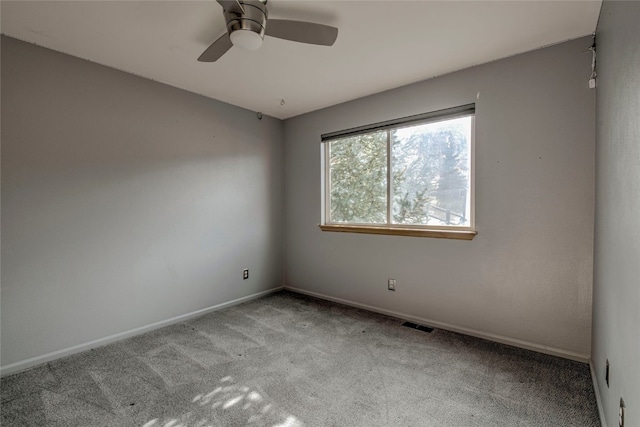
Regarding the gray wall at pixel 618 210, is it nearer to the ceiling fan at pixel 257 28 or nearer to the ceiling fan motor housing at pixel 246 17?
the ceiling fan at pixel 257 28

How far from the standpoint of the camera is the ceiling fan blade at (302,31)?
1.59 meters

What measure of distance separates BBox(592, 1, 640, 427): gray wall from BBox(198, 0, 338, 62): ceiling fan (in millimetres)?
1299

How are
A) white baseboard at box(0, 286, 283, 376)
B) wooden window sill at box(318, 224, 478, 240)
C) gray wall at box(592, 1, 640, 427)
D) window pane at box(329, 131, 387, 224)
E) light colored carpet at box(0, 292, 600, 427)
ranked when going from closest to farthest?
1. gray wall at box(592, 1, 640, 427)
2. light colored carpet at box(0, 292, 600, 427)
3. white baseboard at box(0, 286, 283, 376)
4. wooden window sill at box(318, 224, 478, 240)
5. window pane at box(329, 131, 387, 224)

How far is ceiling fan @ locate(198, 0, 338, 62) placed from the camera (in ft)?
4.95

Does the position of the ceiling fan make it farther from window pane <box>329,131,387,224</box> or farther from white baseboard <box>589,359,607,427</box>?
white baseboard <box>589,359,607,427</box>

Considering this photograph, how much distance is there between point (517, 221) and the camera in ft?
7.63

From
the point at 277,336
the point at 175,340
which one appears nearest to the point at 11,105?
the point at 175,340

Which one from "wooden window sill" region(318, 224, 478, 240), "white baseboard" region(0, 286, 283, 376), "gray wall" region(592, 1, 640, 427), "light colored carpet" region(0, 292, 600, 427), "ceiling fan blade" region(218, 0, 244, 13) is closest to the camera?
"gray wall" region(592, 1, 640, 427)

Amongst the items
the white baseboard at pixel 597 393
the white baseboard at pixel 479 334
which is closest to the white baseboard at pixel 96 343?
the white baseboard at pixel 479 334

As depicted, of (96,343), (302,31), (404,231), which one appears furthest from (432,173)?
(96,343)

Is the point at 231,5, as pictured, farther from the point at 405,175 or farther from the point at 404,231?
the point at 404,231

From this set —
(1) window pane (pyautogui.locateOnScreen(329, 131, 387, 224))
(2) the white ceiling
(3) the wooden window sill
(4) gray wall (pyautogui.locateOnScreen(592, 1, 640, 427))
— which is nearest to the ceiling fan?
(2) the white ceiling

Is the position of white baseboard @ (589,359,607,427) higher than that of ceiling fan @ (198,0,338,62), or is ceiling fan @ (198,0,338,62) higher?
ceiling fan @ (198,0,338,62)

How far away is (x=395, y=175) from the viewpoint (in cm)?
307
